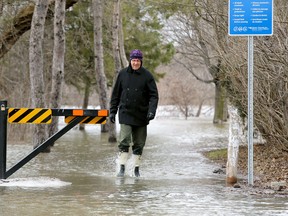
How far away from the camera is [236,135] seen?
10492 mm

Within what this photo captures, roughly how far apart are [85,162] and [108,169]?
183 cm

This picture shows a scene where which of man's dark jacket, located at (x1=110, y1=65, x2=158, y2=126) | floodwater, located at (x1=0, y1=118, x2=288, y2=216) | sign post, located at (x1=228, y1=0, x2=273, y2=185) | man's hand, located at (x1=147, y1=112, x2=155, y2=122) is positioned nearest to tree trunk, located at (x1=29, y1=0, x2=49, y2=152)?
floodwater, located at (x1=0, y1=118, x2=288, y2=216)

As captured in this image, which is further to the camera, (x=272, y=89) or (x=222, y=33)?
(x=222, y=33)

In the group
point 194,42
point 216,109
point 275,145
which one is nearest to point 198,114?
point 216,109

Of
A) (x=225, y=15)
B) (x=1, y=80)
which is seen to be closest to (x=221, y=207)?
(x=225, y=15)

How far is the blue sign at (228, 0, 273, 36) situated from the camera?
926 centimetres

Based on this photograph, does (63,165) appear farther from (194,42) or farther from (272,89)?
(194,42)

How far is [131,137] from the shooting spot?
11.6m

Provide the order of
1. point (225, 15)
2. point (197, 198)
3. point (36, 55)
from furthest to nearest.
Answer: point (36, 55) < point (225, 15) < point (197, 198)

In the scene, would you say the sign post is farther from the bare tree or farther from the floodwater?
the bare tree

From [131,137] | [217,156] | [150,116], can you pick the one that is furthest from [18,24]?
[150,116]

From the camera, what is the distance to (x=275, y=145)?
14609 mm

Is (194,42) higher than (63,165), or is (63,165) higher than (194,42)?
(194,42)

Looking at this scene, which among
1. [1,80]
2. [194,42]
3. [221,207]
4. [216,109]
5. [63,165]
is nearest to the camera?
[221,207]
